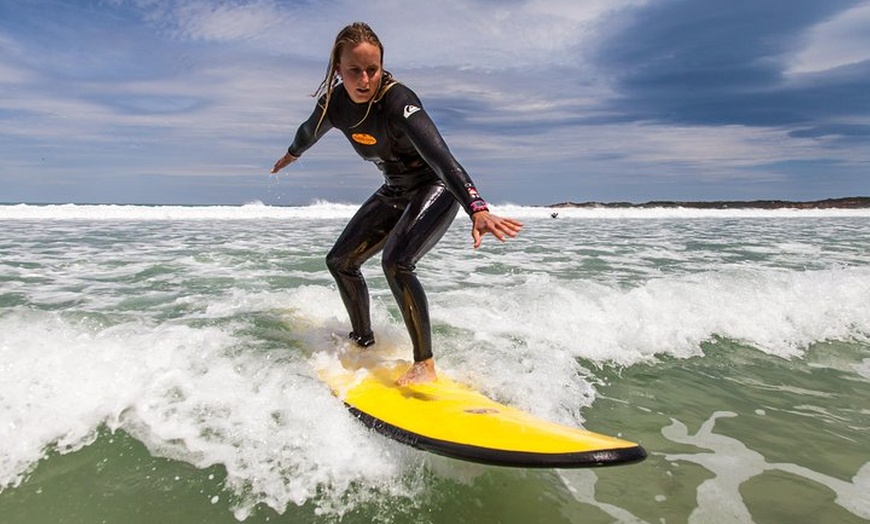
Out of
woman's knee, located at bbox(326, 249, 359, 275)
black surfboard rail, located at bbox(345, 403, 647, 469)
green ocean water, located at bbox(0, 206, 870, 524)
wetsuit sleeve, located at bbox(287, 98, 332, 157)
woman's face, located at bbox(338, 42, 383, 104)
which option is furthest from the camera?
woman's knee, located at bbox(326, 249, 359, 275)

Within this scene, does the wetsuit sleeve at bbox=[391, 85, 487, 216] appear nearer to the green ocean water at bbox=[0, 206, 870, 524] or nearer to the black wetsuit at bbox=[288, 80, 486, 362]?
the black wetsuit at bbox=[288, 80, 486, 362]

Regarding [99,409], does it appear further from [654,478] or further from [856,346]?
[856,346]

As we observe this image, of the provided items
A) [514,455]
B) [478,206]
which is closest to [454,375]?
[478,206]

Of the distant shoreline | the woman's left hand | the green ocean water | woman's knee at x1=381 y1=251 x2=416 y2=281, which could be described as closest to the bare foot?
the green ocean water

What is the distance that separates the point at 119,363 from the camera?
11.9ft

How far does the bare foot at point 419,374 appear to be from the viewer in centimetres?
363

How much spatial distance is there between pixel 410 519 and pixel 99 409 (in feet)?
6.48

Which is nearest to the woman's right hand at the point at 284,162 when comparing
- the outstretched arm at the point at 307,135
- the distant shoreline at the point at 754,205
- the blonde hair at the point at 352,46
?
the outstretched arm at the point at 307,135

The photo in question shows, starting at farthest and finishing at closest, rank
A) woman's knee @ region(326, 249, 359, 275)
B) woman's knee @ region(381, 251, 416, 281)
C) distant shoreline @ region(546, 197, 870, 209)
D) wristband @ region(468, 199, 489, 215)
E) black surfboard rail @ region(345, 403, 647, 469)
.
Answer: distant shoreline @ region(546, 197, 870, 209)
woman's knee @ region(326, 249, 359, 275)
woman's knee @ region(381, 251, 416, 281)
wristband @ region(468, 199, 489, 215)
black surfboard rail @ region(345, 403, 647, 469)

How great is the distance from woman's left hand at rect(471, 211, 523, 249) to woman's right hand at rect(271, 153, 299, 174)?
2254 millimetres

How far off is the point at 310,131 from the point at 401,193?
0.92m

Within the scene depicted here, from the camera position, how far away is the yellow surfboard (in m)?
2.33

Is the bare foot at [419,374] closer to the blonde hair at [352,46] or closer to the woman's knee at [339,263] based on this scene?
the woman's knee at [339,263]

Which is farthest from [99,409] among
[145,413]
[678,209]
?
[678,209]
